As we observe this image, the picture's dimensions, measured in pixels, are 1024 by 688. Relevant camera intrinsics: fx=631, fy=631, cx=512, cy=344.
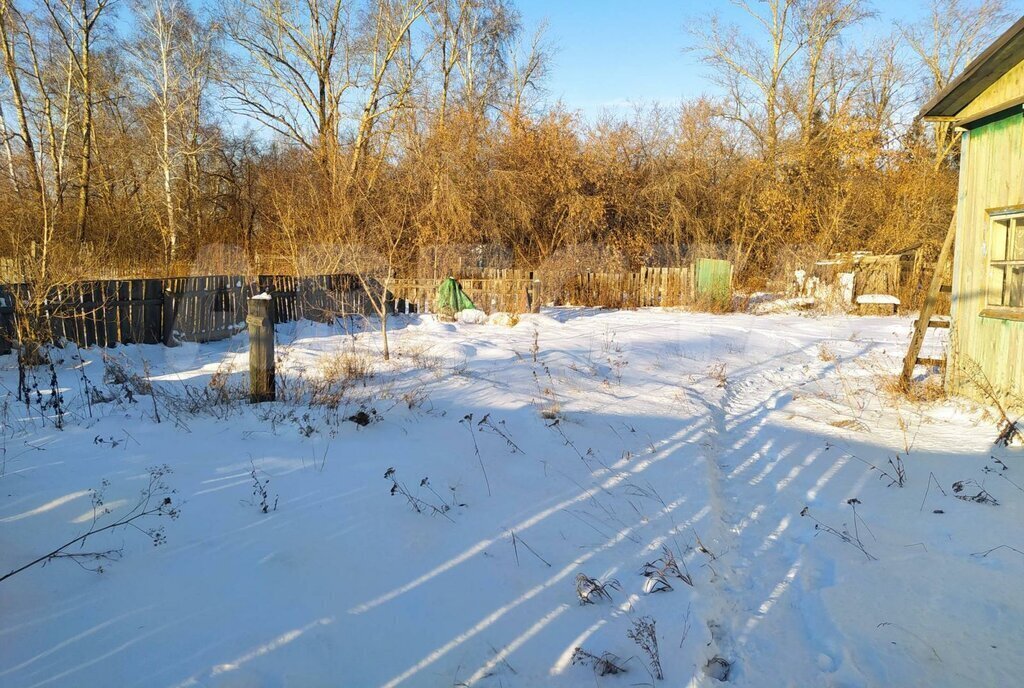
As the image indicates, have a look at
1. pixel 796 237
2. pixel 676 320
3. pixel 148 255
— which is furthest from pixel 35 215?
pixel 796 237

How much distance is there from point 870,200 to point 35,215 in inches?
1171

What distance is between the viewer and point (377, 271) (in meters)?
19.7

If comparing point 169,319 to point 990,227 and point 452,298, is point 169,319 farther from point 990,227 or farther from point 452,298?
point 990,227

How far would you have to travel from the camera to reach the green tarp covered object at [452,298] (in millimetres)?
17031

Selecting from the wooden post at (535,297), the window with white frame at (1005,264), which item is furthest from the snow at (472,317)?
the window with white frame at (1005,264)

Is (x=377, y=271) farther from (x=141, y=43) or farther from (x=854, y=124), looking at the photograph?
(x=854, y=124)

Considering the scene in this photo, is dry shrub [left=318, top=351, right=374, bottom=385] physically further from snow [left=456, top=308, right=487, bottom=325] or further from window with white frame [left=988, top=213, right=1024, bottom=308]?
snow [left=456, top=308, right=487, bottom=325]

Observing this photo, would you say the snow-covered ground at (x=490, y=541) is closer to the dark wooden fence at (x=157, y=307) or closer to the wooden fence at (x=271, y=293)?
the dark wooden fence at (x=157, y=307)

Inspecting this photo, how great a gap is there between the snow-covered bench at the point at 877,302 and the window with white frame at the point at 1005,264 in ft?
40.2

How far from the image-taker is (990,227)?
24.2 feet

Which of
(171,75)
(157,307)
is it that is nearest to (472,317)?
(157,307)

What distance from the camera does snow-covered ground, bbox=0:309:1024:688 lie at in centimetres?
286

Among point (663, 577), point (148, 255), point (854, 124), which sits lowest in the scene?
point (663, 577)

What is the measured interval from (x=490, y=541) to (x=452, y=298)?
44.4ft
